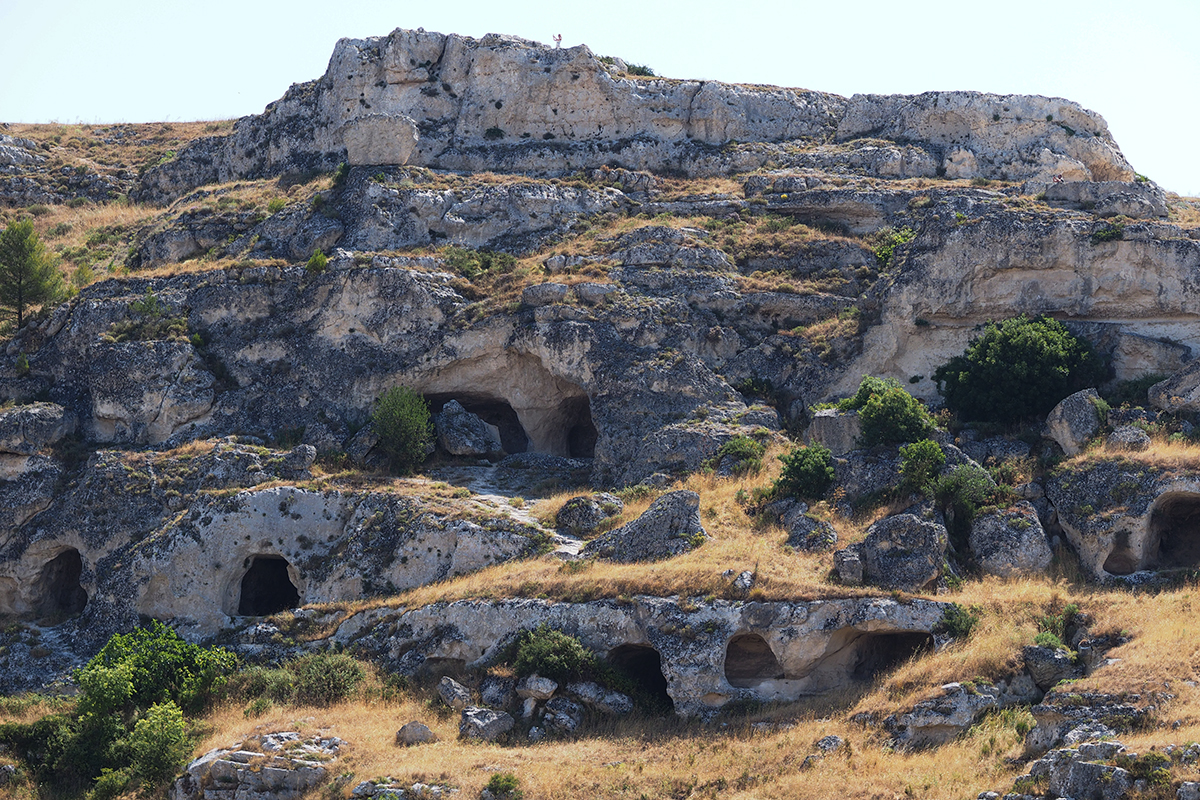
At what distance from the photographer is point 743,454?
3416cm

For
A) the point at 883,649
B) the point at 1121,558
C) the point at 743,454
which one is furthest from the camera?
the point at 743,454

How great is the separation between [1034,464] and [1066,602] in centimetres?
568

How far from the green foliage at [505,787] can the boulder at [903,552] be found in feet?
29.5

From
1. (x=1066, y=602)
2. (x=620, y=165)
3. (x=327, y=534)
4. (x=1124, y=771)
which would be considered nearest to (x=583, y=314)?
(x=327, y=534)

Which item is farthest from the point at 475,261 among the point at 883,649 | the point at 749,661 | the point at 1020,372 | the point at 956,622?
the point at 956,622

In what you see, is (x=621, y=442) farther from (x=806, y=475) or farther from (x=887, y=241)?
(x=887, y=241)

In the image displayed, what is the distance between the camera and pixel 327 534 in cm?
3347

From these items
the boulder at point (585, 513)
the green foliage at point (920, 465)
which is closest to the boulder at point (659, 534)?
the boulder at point (585, 513)

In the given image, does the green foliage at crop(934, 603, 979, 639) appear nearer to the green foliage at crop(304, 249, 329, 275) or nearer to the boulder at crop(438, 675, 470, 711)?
the boulder at crop(438, 675, 470, 711)

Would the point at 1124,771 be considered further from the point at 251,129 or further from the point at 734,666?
the point at 251,129

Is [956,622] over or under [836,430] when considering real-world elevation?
under

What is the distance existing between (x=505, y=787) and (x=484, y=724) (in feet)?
9.13

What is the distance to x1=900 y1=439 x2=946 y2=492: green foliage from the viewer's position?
30.4 meters

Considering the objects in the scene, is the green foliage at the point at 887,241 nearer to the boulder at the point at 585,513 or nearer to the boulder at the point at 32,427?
the boulder at the point at 585,513
